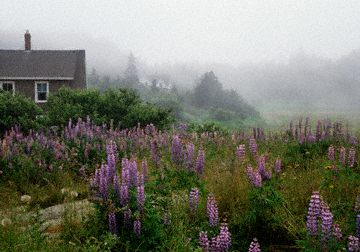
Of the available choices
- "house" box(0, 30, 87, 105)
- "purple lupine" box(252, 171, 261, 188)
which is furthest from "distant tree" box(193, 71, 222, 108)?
"purple lupine" box(252, 171, 261, 188)

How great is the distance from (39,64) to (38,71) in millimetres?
944

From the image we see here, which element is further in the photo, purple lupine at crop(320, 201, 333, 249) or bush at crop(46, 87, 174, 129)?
bush at crop(46, 87, 174, 129)

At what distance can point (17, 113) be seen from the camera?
10.4m

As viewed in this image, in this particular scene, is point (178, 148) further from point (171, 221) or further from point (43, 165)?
point (43, 165)

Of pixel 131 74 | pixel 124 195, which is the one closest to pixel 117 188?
pixel 124 195

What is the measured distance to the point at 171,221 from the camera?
327cm

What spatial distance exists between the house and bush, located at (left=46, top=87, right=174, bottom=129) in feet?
31.9

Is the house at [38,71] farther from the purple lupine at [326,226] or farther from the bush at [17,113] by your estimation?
the purple lupine at [326,226]

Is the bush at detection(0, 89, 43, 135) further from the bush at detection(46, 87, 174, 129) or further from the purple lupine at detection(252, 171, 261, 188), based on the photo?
the purple lupine at detection(252, 171, 261, 188)

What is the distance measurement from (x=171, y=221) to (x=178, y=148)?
1.18 meters

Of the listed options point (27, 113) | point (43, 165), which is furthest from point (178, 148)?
point (27, 113)

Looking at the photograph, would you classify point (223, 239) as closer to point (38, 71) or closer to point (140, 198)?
point (140, 198)

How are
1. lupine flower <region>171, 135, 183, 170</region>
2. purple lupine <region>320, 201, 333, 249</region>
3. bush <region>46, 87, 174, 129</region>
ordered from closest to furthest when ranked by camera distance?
purple lupine <region>320, 201, 333, 249</region>, lupine flower <region>171, 135, 183, 170</region>, bush <region>46, 87, 174, 129</region>

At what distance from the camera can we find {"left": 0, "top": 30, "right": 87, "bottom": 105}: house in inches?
865
